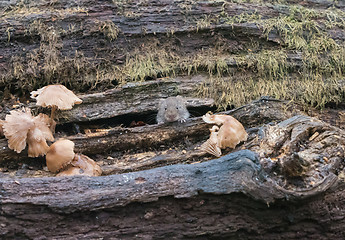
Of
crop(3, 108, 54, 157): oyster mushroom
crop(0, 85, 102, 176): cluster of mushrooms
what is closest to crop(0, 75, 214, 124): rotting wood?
crop(0, 85, 102, 176): cluster of mushrooms

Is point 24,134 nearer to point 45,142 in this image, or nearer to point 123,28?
point 45,142

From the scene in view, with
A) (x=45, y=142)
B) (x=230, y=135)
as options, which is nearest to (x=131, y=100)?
(x=45, y=142)

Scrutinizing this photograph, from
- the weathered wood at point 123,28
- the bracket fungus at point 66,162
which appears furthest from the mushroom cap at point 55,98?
the weathered wood at point 123,28

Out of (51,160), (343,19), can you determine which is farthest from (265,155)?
(343,19)

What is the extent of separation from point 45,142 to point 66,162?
0.49 meters

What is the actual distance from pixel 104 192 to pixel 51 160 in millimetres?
1165

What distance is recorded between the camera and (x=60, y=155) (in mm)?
4203

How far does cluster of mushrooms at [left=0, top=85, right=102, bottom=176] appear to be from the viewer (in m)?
4.22

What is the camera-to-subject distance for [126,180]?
142 inches

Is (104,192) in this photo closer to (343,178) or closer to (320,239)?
(320,239)

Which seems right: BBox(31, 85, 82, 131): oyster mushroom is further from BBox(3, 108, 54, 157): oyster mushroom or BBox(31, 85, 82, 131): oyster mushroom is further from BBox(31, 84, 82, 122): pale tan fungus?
BBox(3, 108, 54, 157): oyster mushroom

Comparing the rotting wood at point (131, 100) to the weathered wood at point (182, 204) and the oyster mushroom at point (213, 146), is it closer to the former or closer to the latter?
the oyster mushroom at point (213, 146)

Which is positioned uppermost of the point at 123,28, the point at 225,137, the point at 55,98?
the point at 123,28

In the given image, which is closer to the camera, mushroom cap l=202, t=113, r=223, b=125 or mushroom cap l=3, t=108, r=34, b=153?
mushroom cap l=3, t=108, r=34, b=153
